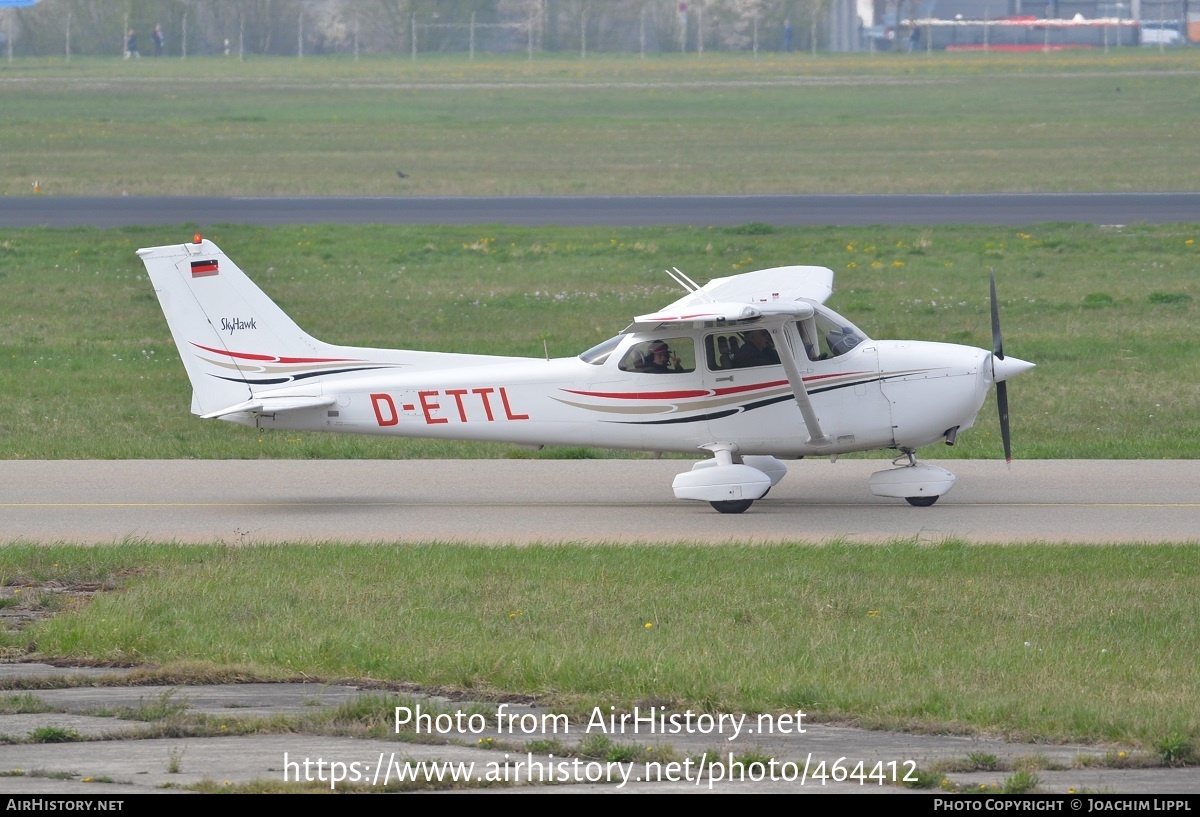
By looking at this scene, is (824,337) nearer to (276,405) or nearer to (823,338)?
(823,338)

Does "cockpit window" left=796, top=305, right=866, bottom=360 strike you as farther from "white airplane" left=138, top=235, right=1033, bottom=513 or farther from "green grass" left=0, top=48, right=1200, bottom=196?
"green grass" left=0, top=48, right=1200, bottom=196

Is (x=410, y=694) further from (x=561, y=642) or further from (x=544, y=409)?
(x=544, y=409)

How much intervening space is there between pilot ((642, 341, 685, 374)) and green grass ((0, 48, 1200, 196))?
29.1 metres

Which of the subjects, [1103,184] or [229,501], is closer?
[229,501]

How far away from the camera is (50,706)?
8172mm

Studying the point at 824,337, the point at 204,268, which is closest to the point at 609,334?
the point at 824,337

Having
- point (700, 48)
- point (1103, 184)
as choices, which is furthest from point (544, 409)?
point (700, 48)

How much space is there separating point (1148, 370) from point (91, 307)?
1654 centimetres

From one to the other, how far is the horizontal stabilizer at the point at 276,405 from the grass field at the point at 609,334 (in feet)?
6.27

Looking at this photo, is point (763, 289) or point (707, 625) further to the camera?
point (763, 289)

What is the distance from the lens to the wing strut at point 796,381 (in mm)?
13562

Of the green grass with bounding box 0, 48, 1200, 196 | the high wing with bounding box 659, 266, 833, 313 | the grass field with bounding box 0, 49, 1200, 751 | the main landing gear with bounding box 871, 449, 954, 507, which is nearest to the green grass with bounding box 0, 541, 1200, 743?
the grass field with bounding box 0, 49, 1200, 751

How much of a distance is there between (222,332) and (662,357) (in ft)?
13.1

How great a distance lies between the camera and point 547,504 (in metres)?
14.3
